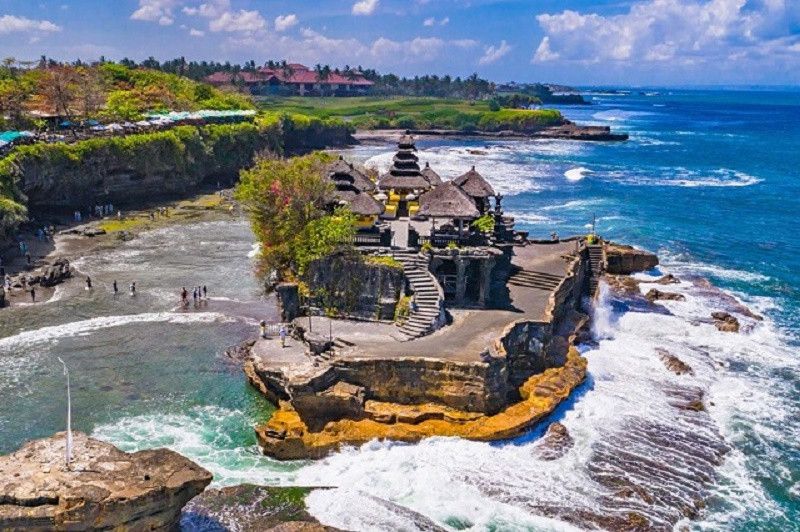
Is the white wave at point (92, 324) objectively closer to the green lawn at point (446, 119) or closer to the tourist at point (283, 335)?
the tourist at point (283, 335)

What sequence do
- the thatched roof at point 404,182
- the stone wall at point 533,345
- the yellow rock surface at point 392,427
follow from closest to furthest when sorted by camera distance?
the yellow rock surface at point 392,427
the stone wall at point 533,345
the thatched roof at point 404,182

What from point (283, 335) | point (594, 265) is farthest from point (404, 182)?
point (283, 335)

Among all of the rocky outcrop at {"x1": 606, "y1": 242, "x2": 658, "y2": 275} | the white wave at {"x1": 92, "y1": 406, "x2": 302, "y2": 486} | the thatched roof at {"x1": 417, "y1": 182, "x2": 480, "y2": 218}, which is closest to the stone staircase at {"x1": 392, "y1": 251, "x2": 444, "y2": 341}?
the thatched roof at {"x1": 417, "y1": 182, "x2": 480, "y2": 218}

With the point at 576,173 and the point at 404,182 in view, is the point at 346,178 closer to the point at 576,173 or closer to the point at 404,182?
the point at 404,182

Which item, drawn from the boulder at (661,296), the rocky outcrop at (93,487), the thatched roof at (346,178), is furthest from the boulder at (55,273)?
the boulder at (661,296)

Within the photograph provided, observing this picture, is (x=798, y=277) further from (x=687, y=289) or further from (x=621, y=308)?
(x=621, y=308)

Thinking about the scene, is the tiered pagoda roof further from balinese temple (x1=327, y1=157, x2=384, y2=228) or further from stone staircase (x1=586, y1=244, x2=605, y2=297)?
stone staircase (x1=586, y1=244, x2=605, y2=297)

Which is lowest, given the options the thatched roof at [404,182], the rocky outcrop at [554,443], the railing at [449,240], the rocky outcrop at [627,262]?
the rocky outcrop at [554,443]

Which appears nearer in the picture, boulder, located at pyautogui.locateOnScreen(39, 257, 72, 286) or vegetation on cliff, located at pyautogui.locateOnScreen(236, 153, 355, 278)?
vegetation on cliff, located at pyautogui.locateOnScreen(236, 153, 355, 278)
